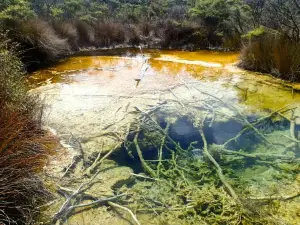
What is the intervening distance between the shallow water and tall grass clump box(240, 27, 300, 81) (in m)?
0.28

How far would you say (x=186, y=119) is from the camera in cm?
530

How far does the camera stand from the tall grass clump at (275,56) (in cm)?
711

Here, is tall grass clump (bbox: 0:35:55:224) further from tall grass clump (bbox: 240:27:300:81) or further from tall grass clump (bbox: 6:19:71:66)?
tall grass clump (bbox: 240:27:300:81)

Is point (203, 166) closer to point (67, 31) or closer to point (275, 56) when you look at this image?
point (275, 56)

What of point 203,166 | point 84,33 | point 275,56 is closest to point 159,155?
point 203,166

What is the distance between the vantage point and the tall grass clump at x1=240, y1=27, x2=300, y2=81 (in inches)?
280

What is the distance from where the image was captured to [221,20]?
1231 cm

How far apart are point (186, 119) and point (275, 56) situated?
139 inches

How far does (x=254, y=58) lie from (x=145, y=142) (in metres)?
4.86

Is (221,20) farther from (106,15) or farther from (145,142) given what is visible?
(145,142)

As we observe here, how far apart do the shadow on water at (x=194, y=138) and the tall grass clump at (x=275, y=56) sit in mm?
2442

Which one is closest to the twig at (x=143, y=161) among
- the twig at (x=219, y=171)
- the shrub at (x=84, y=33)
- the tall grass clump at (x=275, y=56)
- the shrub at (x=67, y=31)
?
the twig at (x=219, y=171)

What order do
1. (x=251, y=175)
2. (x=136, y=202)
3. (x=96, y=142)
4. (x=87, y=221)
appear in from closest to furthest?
(x=87, y=221)
(x=136, y=202)
(x=251, y=175)
(x=96, y=142)

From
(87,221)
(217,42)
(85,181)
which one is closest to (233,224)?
(87,221)
